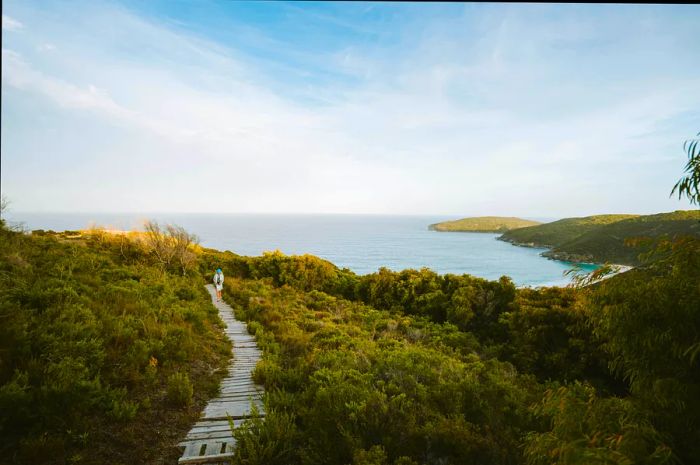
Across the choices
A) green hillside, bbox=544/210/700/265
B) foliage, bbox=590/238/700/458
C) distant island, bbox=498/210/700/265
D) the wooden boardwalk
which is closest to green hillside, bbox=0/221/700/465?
foliage, bbox=590/238/700/458

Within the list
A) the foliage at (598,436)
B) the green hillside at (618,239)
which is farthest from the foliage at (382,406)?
the green hillside at (618,239)

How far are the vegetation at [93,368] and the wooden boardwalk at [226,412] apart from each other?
0.68 ft

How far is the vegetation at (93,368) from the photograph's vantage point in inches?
153

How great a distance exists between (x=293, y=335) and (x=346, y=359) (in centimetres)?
301

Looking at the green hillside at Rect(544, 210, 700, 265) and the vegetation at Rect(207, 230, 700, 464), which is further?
the green hillside at Rect(544, 210, 700, 265)

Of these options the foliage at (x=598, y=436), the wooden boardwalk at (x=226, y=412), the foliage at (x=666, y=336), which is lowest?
the wooden boardwalk at (x=226, y=412)

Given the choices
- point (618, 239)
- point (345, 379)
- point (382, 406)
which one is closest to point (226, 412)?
point (345, 379)

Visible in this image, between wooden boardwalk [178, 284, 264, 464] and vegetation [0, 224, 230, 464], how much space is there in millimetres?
207

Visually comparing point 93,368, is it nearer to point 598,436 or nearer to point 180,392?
point 180,392

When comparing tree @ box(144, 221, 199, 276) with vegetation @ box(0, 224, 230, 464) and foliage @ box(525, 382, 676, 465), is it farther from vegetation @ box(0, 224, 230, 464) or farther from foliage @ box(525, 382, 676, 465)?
foliage @ box(525, 382, 676, 465)

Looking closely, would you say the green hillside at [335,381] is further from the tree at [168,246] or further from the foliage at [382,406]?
the tree at [168,246]

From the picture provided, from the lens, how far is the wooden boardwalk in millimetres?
4117

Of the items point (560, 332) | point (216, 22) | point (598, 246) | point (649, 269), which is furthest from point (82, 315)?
point (598, 246)

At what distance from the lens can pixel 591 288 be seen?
3.74m
